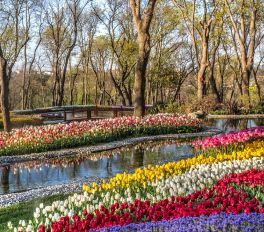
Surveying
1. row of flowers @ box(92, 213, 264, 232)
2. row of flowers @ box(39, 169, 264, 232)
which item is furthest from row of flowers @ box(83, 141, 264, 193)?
row of flowers @ box(92, 213, 264, 232)

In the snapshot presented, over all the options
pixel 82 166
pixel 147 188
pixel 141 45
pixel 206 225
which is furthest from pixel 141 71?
pixel 206 225

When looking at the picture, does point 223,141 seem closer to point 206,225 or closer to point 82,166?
point 82,166

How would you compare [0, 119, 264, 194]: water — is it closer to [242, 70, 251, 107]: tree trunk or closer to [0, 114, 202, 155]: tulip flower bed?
[0, 114, 202, 155]: tulip flower bed

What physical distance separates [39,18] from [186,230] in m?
46.0

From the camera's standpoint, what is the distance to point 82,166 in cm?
1435

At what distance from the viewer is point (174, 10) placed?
138 ft

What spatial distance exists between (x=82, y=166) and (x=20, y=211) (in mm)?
5787

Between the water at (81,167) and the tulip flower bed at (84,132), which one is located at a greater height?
the tulip flower bed at (84,132)

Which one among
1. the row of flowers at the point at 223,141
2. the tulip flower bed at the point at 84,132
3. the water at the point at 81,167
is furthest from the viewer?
the tulip flower bed at the point at 84,132

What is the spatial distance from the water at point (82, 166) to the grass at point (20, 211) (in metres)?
2.12

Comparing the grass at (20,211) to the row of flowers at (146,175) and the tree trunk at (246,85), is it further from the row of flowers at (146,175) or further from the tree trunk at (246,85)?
the tree trunk at (246,85)

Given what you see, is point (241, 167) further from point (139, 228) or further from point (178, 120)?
point (178, 120)

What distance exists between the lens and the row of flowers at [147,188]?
23.1ft

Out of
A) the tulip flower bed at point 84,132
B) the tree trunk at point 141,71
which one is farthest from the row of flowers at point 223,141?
the tree trunk at point 141,71
